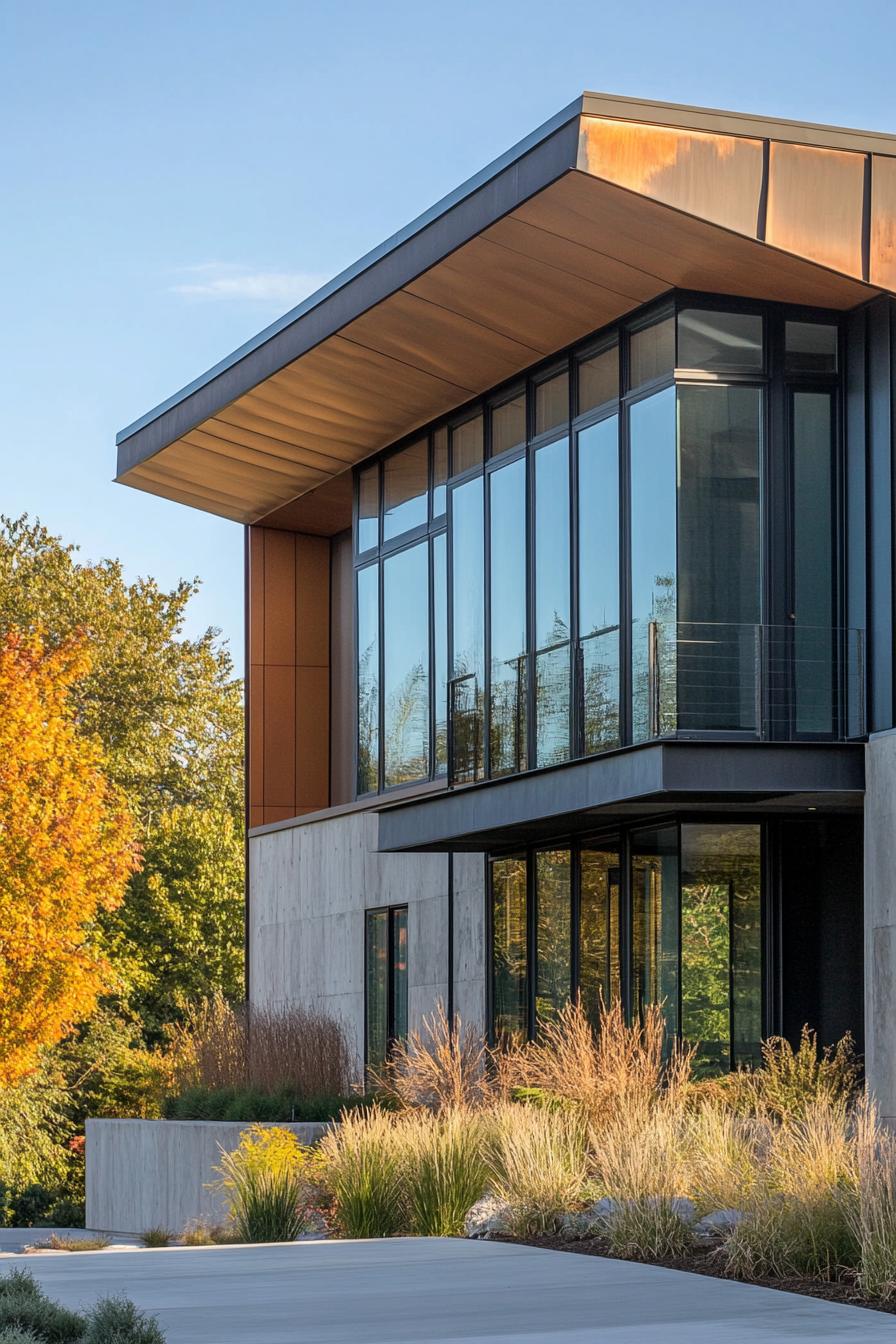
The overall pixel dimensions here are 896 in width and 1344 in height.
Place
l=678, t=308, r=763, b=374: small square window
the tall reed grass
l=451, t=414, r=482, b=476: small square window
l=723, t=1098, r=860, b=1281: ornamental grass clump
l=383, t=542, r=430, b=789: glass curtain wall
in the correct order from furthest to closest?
l=383, t=542, r=430, b=789: glass curtain wall < the tall reed grass < l=451, t=414, r=482, b=476: small square window < l=678, t=308, r=763, b=374: small square window < l=723, t=1098, r=860, b=1281: ornamental grass clump

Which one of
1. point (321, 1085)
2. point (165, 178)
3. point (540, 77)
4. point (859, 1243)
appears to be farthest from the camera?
point (540, 77)

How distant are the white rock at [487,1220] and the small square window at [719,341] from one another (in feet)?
25.9

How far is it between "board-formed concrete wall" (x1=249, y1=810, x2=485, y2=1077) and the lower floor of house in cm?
5

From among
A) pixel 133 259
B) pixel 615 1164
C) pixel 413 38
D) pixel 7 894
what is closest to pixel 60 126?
pixel 413 38

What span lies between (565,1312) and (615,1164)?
3.02 m

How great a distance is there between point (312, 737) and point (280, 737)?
50 centimetres

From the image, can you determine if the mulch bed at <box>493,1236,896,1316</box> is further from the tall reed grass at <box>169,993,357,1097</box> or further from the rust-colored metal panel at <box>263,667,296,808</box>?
the rust-colored metal panel at <box>263,667,296,808</box>

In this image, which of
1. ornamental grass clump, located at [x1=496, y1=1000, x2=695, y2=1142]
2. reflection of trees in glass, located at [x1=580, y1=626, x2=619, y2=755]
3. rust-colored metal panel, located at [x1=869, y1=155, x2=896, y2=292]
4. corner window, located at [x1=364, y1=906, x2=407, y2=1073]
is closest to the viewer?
ornamental grass clump, located at [x1=496, y1=1000, x2=695, y2=1142]

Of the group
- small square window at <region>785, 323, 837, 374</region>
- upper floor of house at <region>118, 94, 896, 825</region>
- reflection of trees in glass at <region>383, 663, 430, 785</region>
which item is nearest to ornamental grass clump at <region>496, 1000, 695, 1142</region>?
upper floor of house at <region>118, 94, 896, 825</region>

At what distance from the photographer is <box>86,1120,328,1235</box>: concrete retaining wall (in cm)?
2069

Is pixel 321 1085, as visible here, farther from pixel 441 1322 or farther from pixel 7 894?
pixel 441 1322

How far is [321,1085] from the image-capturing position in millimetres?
22984


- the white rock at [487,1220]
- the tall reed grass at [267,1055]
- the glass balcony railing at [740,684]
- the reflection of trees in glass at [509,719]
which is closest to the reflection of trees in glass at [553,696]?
the reflection of trees in glass at [509,719]

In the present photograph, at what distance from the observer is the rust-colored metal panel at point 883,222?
1725 centimetres
